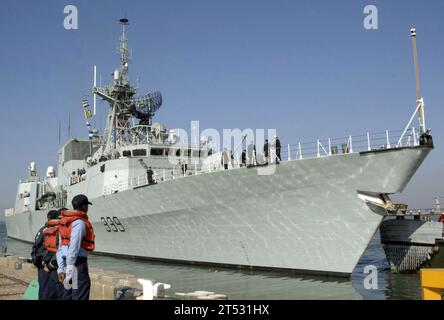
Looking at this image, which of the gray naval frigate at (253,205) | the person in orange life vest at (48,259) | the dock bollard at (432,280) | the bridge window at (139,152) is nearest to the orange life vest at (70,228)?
the person in orange life vest at (48,259)

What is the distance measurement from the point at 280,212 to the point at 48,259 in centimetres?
905

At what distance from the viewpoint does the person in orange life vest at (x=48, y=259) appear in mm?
5262

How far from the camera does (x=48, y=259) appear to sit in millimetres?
5414

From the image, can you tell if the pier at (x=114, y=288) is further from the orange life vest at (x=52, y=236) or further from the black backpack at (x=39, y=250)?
the orange life vest at (x=52, y=236)

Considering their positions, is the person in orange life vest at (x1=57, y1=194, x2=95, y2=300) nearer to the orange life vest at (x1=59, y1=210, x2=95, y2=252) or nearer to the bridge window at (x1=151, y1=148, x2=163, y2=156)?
the orange life vest at (x1=59, y1=210, x2=95, y2=252)

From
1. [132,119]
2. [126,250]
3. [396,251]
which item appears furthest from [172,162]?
[396,251]

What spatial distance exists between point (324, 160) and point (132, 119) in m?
16.8

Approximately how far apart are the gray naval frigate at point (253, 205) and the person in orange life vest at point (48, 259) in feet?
28.3

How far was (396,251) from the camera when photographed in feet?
54.2

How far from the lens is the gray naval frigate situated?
12.2 m

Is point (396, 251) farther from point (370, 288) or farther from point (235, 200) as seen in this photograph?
point (235, 200)

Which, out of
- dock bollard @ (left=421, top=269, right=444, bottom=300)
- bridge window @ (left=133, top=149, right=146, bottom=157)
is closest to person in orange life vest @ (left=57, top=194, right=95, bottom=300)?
dock bollard @ (left=421, top=269, right=444, bottom=300)

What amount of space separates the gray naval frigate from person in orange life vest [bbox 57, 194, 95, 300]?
896 cm

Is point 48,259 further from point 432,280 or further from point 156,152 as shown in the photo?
point 156,152
